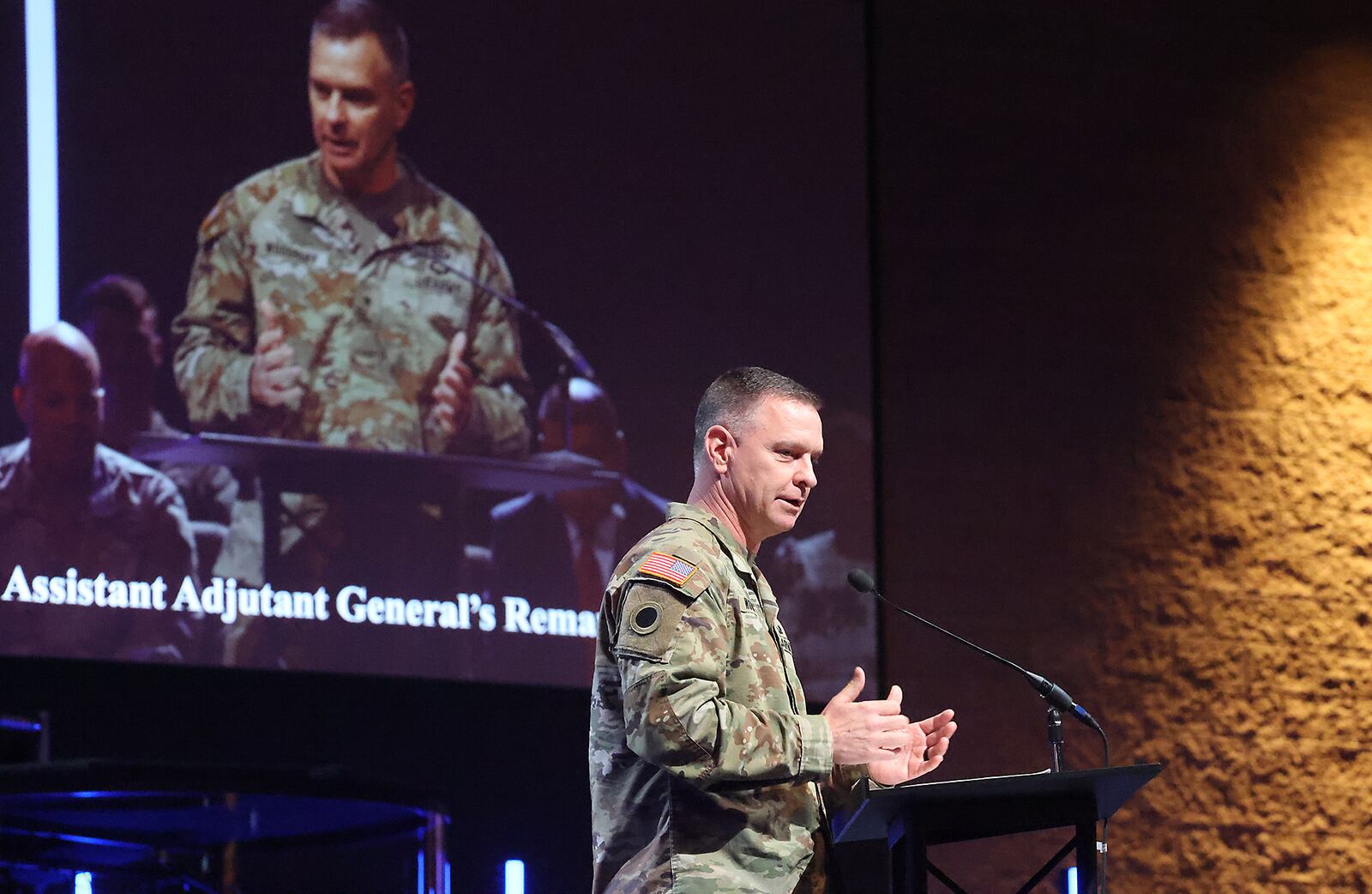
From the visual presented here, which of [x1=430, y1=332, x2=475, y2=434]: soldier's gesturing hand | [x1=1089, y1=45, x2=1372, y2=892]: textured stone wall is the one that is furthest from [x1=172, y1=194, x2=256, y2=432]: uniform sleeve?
[x1=1089, y1=45, x2=1372, y2=892]: textured stone wall

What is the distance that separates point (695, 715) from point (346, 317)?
252cm

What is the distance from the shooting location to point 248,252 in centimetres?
438

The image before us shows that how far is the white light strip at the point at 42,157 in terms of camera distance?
4141 mm

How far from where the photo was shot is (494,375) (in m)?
4.55

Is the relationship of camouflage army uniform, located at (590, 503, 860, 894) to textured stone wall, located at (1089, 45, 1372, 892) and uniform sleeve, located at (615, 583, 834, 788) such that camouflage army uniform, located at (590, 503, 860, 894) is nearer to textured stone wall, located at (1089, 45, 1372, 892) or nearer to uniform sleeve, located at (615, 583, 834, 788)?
uniform sleeve, located at (615, 583, 834, 788)

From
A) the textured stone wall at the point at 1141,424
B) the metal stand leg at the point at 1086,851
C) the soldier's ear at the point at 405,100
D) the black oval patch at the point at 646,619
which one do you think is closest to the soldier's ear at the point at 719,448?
the black oval patch at the point at 646,619

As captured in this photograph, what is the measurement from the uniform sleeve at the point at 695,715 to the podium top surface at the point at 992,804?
0.58ft

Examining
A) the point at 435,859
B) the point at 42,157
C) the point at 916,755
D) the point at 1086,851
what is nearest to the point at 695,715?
the point at 916,755

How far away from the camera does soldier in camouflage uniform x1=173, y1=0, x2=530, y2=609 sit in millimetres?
4281

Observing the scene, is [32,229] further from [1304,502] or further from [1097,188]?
A: [1304,502]

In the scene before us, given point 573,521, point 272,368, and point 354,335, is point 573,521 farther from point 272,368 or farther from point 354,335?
point 272,368

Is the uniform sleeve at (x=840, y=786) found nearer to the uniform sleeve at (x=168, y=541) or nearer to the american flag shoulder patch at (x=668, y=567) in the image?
the american flag shoulder patch at (x=668, y=567)

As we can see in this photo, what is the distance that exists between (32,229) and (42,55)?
1.54 feet

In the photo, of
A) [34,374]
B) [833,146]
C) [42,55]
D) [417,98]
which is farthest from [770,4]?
[34,374]
